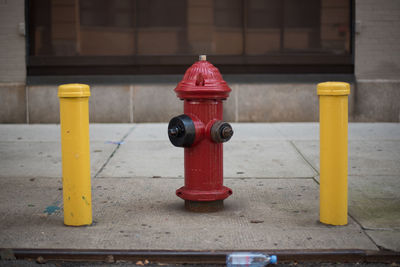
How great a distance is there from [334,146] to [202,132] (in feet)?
3.36

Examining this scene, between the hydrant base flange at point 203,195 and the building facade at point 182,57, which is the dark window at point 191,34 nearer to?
the building facade at point 182,57

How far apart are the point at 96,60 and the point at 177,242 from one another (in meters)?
6.55

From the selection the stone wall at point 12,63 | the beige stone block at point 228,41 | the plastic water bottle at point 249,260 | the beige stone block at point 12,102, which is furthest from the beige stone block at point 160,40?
the plastic water bottle at point 249,260

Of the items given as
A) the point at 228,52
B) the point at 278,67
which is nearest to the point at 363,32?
the point at 278,67

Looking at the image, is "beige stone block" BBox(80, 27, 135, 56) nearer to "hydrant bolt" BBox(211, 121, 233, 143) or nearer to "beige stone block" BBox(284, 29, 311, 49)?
"beige stone block" BBox(284, 29, 311, 49)

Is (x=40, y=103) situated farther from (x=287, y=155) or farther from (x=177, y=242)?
(x=177, y=242)

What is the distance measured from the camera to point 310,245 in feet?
13.2

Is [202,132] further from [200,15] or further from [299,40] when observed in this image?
[299,40]

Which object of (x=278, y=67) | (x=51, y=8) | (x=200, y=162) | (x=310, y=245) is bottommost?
(x=310, y=245)

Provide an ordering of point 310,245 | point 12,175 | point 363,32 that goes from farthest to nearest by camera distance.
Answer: point 363,32 → point 12,175 → point 310,245

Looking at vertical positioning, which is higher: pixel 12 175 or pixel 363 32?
pixel 363 32

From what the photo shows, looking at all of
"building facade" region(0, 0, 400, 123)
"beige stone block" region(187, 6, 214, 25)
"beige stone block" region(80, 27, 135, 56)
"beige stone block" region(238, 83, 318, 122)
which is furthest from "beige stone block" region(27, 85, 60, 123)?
"beige stone block" region(238, 83, 318, 122)

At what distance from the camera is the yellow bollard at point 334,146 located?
14.0 ft

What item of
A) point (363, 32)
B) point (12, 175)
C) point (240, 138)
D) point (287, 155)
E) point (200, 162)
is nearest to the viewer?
point (200, 162)
